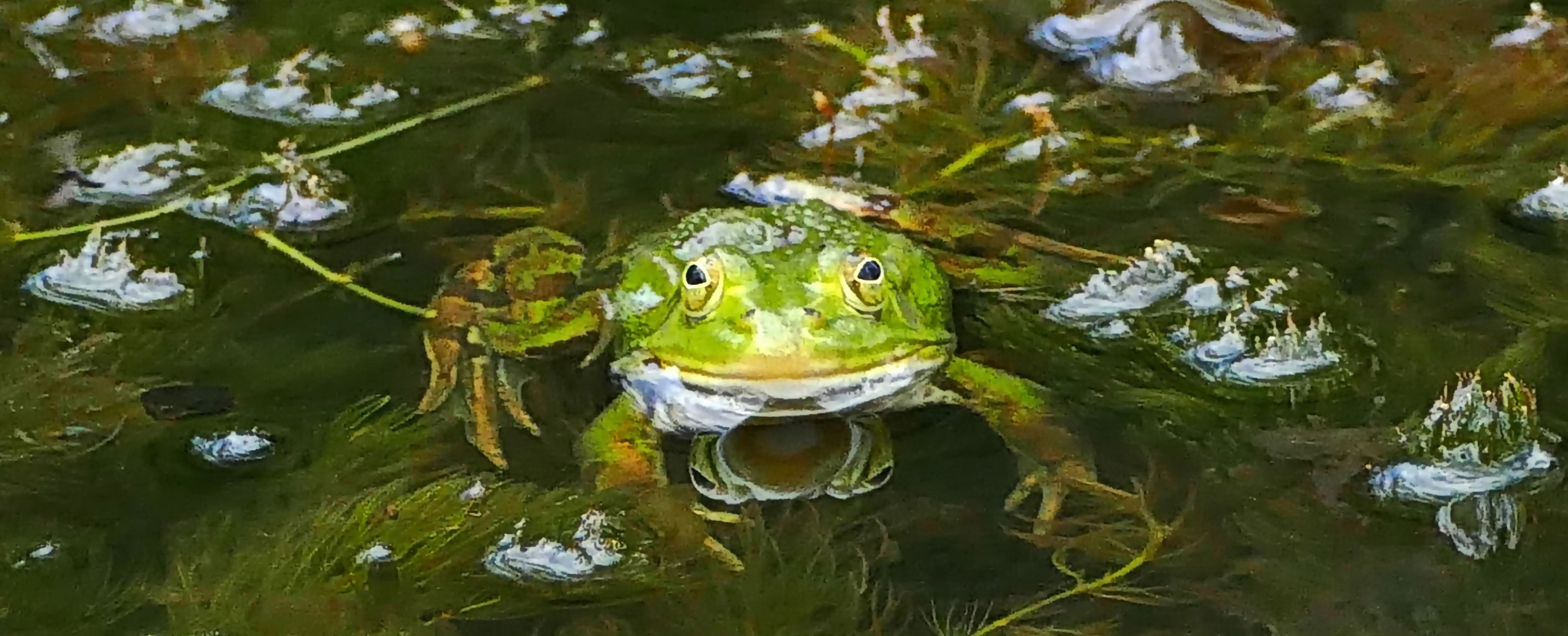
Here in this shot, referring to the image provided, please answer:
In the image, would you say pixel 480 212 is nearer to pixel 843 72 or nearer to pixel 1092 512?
pixel 843 72

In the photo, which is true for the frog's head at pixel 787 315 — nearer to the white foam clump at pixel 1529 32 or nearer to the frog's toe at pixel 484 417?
the frog's toe at pixel 484 417

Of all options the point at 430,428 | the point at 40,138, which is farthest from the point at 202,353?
the point at 40,138

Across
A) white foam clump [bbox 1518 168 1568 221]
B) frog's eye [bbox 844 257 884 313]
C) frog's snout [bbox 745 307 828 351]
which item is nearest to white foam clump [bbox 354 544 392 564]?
frog's snout [bbox 745 307 828 351]

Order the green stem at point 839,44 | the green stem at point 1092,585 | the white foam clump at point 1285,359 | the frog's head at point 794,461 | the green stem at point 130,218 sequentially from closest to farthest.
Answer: the green stem at point 1092,585
the frog's head at point 794,461
the white foam clump at point 1285,359
the green stem at point 130,218
the green stem at point 839,44

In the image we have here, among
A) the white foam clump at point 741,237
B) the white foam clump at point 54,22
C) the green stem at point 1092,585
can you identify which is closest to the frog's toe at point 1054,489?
the green stem at point 1092,585

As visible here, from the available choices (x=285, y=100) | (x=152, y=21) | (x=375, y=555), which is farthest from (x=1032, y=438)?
(x=152, y=21)

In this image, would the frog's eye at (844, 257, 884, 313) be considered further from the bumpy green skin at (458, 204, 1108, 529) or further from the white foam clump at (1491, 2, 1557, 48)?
the white foam clump at (1491, 2, 1557, 48)
